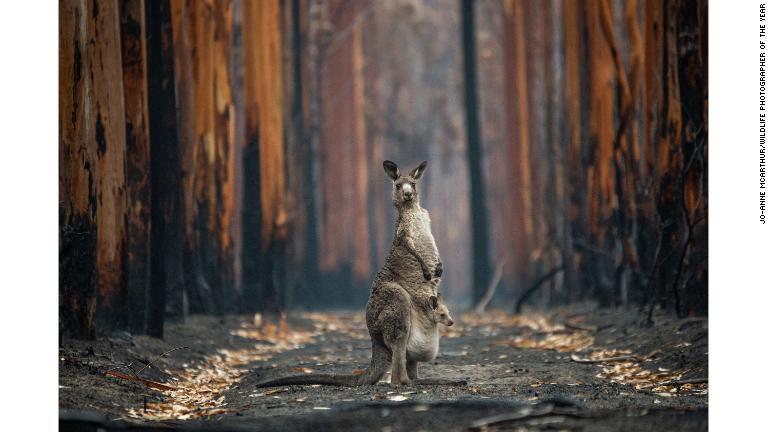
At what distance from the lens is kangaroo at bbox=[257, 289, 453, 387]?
8.43 m

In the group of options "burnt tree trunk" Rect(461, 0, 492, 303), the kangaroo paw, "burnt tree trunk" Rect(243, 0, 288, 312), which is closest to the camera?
the kangaroo paw

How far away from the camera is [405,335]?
331 inches

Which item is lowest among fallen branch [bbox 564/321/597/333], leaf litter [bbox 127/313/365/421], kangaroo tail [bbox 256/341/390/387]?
leaf litter [bbox 127/313/365/421]

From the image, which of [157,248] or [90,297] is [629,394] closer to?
[90,297]

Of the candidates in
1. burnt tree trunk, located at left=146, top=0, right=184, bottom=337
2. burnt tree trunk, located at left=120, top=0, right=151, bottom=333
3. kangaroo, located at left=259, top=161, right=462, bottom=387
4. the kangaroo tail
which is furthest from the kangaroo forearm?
burnt tree trunk, located at left=146, top=0, right=184, bottom=337

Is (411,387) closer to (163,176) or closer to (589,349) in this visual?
(589,349)

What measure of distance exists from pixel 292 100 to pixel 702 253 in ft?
44.4

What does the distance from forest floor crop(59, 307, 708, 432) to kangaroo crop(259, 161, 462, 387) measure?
22 centimetres

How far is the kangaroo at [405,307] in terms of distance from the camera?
8441 millimetres

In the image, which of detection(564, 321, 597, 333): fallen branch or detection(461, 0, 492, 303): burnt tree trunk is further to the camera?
detection(461, 0, 492, 303): burnt tree trunk

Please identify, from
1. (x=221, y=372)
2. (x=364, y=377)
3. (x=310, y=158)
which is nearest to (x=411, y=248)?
(x=364, y=377)

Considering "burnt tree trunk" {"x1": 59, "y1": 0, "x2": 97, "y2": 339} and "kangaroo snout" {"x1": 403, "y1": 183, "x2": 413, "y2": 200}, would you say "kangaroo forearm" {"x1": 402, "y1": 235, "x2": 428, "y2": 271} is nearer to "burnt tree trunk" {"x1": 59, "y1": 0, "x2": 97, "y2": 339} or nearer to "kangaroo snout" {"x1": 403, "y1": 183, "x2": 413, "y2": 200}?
"kangaroo snout" {"x1": 403, "y1": 183, "x2": 413, "y2": 200}

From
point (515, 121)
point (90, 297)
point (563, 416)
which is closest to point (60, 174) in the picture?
point (90, 297)

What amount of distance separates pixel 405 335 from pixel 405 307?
22cm
